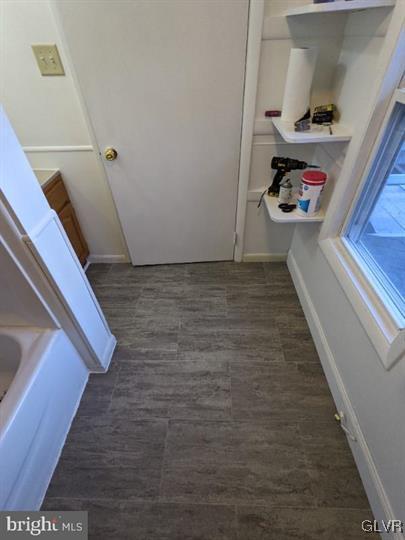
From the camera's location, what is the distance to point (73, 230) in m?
1.94

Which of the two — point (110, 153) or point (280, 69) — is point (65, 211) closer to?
point (110, 153)

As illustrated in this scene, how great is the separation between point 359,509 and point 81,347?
1325 mm

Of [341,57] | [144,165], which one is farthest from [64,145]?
[341,57]

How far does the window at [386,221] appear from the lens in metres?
1.02

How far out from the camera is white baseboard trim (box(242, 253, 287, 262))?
212 centimetres

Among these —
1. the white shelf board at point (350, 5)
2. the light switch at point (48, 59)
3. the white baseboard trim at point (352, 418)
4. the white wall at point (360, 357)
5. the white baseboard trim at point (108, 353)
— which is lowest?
the white baseboard trim at point (108, 353)

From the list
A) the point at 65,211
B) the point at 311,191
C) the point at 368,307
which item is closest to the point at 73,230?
the point at 65,211

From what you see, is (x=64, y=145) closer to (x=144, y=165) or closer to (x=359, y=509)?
(x=144, y=165)

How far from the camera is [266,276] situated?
2025mm

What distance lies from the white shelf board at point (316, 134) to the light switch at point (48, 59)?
117cm

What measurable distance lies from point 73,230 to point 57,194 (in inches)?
11.3

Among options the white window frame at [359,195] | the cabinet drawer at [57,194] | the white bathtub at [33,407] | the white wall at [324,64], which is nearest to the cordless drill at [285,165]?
the white wall at [324,64]

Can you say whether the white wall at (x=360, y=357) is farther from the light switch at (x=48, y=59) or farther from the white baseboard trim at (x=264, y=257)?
the light switch at (x=48, y=59)

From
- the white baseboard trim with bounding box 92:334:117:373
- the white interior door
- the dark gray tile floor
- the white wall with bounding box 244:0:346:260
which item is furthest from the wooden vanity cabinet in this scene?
the white wall with bounding box 244:0:346:260
